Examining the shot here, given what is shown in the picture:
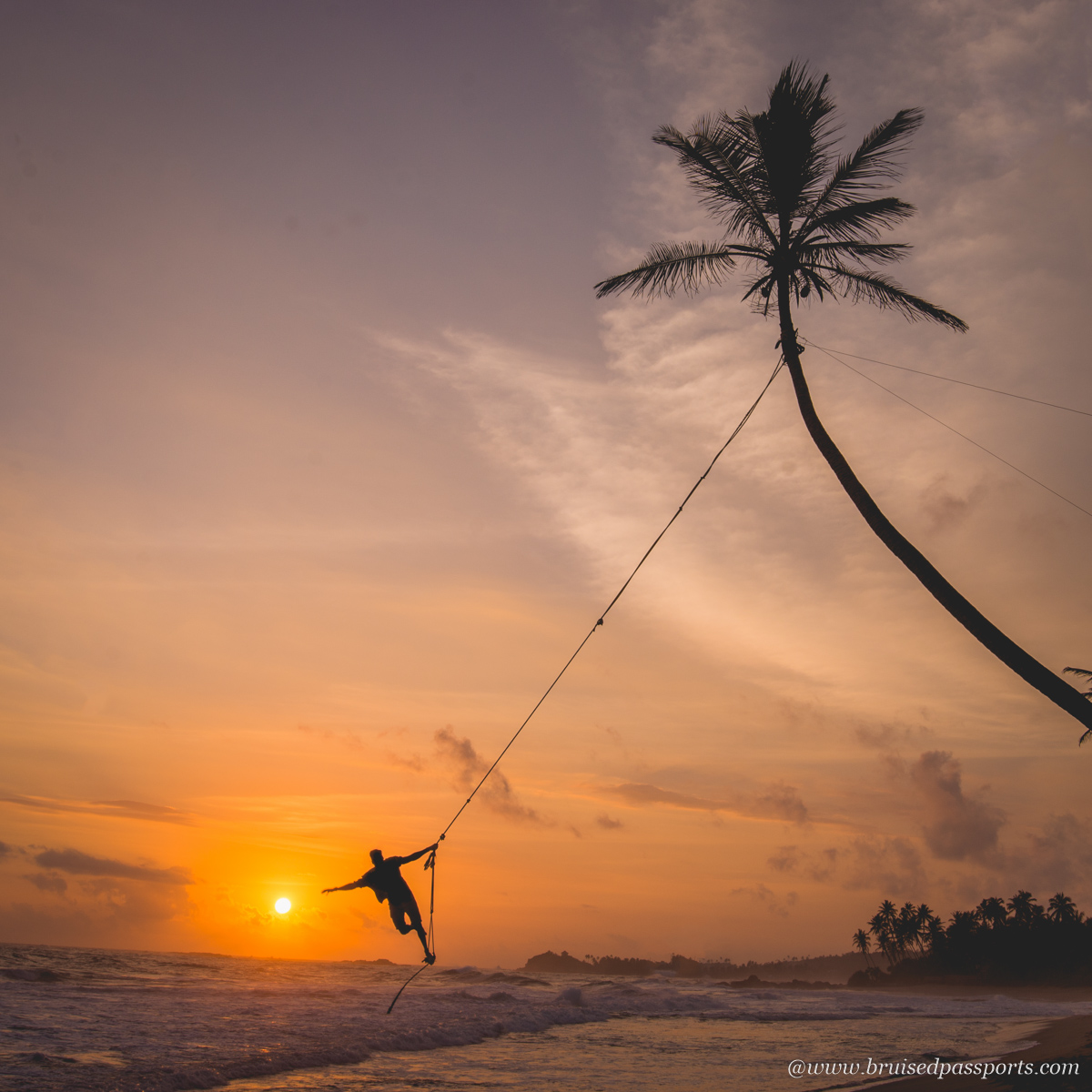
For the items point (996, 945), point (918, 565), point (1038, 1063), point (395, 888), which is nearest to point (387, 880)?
point (395, 888)

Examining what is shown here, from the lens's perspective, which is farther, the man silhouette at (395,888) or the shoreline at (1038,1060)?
the man silhouette at (395,888)

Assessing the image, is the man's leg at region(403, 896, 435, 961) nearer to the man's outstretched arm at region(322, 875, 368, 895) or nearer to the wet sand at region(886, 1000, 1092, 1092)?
the man's outstretched arm at region(322, 875, 368, 895)

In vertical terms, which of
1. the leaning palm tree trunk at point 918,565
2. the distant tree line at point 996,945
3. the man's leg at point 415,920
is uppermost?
the leaning palm tree trunk at point 918,565

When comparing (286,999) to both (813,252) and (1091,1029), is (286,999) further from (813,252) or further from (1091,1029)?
(813,252)

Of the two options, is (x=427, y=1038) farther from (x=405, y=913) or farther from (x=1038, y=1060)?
(x=1038, y=1060)

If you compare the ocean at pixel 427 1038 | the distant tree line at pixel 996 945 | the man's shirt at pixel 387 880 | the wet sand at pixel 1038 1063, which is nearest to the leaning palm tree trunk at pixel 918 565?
the wet sand at pixel 1038 1063

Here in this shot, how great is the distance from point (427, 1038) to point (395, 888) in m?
7.92

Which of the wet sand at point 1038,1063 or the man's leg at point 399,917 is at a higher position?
the man's leg at point 399,917

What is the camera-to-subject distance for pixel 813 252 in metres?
13.0

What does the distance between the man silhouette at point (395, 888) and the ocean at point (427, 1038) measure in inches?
95.0

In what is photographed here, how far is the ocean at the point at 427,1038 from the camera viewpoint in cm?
1341

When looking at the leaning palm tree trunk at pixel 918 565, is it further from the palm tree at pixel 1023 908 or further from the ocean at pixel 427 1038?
the palm tree at pixel 1023 908

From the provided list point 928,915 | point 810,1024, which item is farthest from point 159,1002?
point 928,915

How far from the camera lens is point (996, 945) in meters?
88.2
